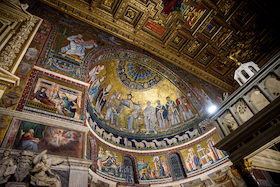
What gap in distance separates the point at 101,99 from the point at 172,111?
5489 mm

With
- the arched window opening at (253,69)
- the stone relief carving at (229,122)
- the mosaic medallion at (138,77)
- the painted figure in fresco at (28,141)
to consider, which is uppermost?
the mosaic medallion at (138,77)

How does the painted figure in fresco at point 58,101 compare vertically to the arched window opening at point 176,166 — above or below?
above

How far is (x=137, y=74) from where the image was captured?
13.9 m

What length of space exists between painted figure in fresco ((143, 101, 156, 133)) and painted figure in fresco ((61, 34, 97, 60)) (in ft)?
23.0

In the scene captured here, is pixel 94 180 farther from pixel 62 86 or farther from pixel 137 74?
pixel 137 74

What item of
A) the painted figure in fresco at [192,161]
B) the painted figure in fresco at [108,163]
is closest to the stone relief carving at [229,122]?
the painted figure in fresco at [192,161]

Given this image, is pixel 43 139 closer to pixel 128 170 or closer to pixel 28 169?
pixel 28 169

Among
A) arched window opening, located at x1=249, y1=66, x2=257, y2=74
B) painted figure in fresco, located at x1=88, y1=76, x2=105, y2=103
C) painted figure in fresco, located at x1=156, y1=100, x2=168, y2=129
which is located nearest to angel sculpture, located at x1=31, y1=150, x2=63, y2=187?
painted figure in fresco, located at x1=88, y1=76, x2=105, y2=103

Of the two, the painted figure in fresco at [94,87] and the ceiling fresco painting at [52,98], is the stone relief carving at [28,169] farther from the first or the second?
the painted figure in fresco at [94,87]

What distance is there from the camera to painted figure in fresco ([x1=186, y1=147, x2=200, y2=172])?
38.7 ft

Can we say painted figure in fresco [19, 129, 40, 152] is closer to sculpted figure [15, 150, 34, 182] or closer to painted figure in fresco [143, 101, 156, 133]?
sculpted figure [15, 150, 34, 182]

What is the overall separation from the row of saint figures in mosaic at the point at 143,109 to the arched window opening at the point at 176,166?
209cm

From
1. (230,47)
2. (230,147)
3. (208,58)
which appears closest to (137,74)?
(208,58)

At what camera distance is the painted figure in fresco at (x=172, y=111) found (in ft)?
45.7
